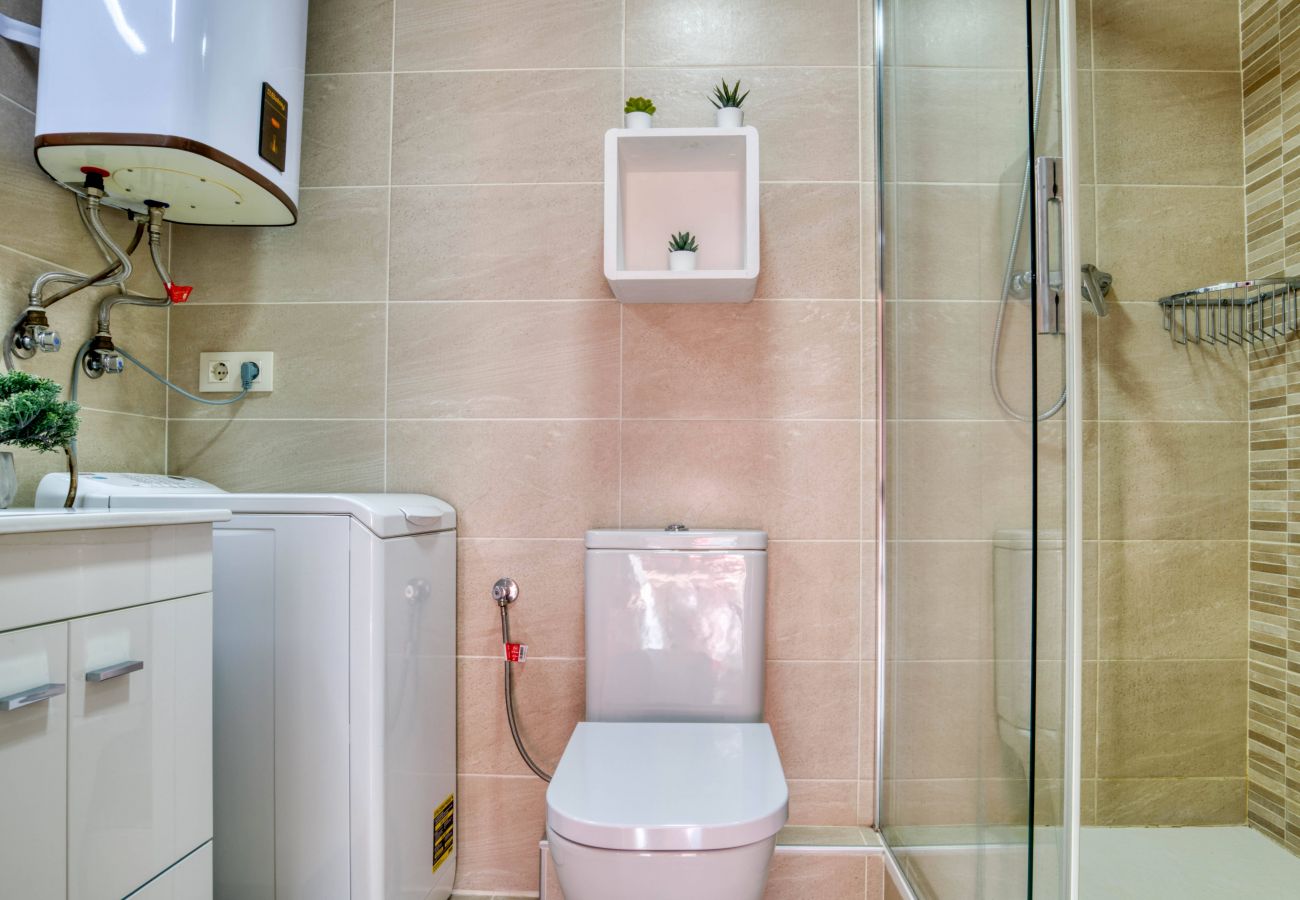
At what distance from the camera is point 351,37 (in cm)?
172

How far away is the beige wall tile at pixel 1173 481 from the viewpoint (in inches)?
60.4

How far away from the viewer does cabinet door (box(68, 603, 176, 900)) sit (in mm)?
855

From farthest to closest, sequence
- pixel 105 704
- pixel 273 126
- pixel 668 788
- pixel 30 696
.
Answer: pixel 273 126 < pixel 668 788 < pixel 105 704 < pixel 30 696

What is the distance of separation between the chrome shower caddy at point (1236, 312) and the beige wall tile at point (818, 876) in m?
1.24

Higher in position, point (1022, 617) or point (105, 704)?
point (1022, 617)

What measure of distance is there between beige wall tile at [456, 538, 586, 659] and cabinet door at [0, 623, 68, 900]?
2.80 feet

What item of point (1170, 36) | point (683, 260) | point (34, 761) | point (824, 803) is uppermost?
point (1170, 36)

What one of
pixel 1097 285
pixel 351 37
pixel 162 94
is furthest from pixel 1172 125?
pixel 162 94

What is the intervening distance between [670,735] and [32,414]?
→ 107 cm

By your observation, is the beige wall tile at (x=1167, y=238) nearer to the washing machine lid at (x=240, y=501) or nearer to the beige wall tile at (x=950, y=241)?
the beige wall tile at (x=950, y=241)

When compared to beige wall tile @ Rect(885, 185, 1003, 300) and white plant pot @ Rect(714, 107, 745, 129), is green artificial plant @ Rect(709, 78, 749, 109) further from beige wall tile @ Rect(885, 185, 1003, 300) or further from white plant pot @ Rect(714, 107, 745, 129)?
beige wall tile @ Rect(885, 185, 1003, 300)

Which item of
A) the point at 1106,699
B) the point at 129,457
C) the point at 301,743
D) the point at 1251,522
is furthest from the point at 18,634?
the point at 1251,522

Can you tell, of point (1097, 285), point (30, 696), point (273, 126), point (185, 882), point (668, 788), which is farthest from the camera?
point (1097, 285)

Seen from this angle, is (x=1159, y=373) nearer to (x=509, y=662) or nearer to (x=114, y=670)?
(x=509, y=662)
